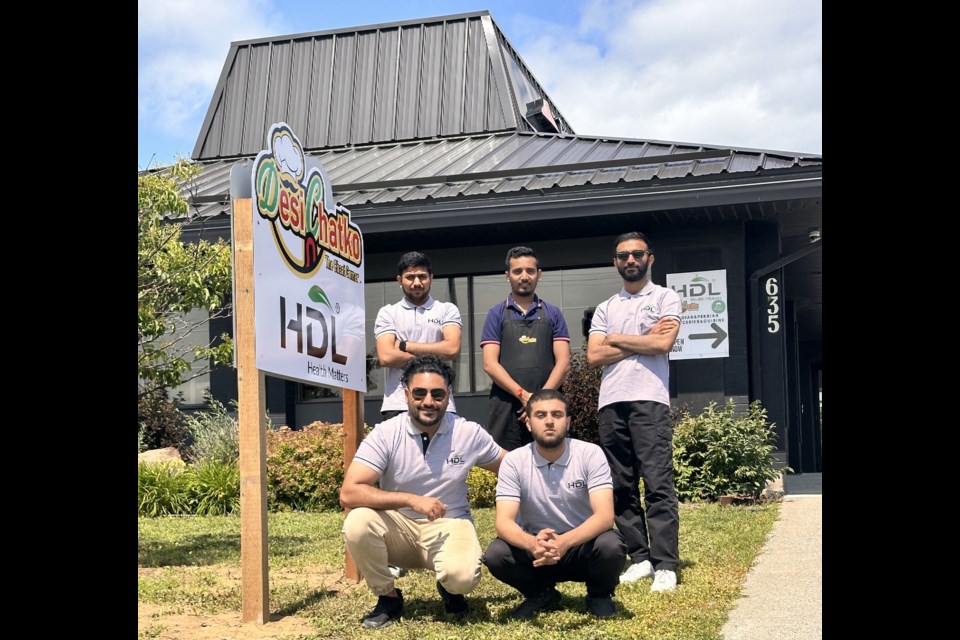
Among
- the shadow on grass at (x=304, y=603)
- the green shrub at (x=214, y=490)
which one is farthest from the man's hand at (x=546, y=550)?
the green shrub at (x=214, y=490)

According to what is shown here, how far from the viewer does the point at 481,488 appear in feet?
37.1

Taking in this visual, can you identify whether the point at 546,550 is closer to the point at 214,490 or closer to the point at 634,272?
the point at 634,272

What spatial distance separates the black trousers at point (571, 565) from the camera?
215 inches

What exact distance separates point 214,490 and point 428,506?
6.91 m

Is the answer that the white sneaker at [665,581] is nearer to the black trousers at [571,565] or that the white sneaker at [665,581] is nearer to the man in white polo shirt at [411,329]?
the black trousers at [571,565]

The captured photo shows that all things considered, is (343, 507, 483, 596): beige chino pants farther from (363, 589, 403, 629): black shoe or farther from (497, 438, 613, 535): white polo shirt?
(497, 438, 613, 535): white polo shirt

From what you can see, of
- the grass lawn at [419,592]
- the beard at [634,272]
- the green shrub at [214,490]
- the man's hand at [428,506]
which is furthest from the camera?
the green shrub at [214,490]

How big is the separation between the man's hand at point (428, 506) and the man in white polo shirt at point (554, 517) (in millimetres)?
309

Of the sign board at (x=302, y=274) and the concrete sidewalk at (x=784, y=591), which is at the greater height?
the sign board at (x=302, y=274)

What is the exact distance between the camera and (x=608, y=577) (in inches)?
218
